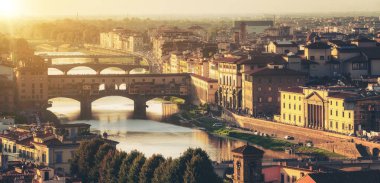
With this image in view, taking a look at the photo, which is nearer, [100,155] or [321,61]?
[100,155]

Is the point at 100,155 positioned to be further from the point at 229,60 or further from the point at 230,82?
the point at 229,60

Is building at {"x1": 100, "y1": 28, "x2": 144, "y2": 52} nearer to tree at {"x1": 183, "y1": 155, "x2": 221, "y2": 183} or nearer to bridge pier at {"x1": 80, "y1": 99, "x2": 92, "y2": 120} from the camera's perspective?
bridge pier at {"x1": 80, "y1": 99, "x2": 92, "y2": 120}

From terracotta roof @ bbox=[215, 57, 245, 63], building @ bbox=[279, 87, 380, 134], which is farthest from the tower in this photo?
terracotta roof @ bbox=[215, 57, 245, 63]

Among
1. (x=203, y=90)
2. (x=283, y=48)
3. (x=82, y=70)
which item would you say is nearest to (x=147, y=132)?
(x=203, y=90)

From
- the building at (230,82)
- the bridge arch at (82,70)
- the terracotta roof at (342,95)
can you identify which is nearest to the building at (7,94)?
the building at (230,82)

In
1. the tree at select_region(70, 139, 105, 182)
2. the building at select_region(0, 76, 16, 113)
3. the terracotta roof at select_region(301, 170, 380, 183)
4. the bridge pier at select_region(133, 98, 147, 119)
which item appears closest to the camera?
the terracotta roof at select_region(301, 170, 380, 183)

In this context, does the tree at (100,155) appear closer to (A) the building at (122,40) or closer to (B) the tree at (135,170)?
(B) the tree at (135,170)
